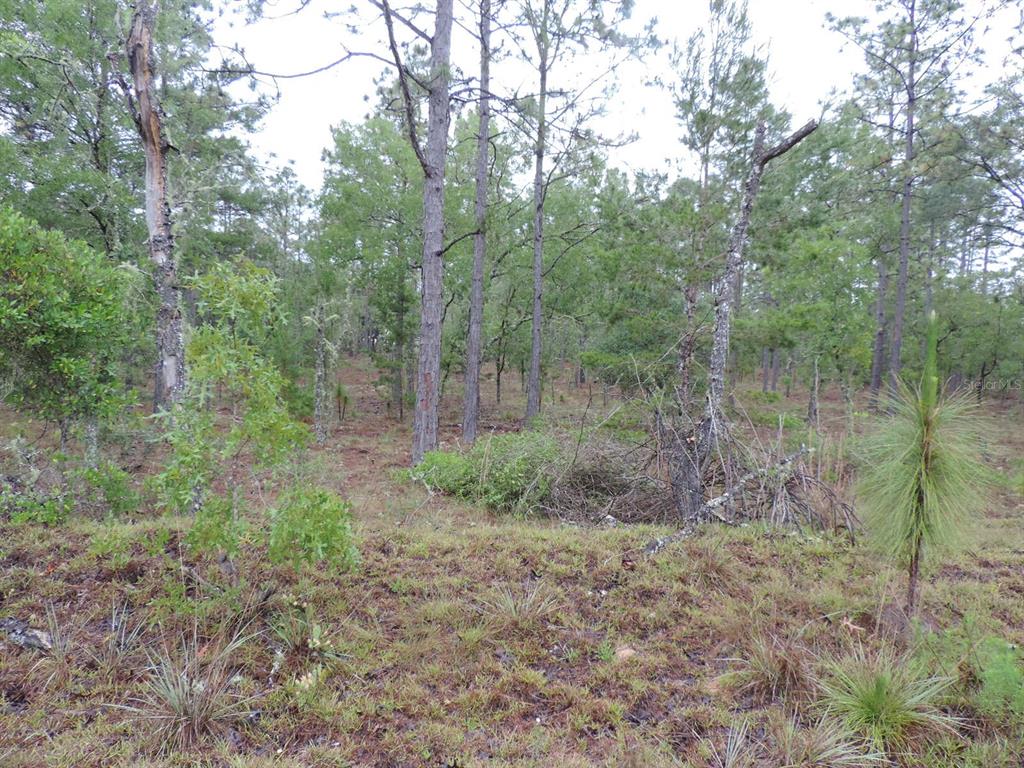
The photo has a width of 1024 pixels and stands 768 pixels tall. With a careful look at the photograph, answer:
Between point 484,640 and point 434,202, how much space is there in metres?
5.80

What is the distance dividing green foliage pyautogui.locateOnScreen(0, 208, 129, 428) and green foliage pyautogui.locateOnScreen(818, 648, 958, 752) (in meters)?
5.85

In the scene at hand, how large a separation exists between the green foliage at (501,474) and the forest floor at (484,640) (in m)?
2.04

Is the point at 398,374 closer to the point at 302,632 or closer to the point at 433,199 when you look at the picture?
the point at 433,199

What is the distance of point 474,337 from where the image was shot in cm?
1183

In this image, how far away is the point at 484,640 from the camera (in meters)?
2.97

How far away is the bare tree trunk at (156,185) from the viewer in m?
4.30

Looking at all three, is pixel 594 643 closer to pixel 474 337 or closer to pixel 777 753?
pixel 777 753

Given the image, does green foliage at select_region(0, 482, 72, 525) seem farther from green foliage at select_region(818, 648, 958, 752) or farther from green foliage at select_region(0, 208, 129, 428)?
green foliage at select_region(818, 648, 958, 752)

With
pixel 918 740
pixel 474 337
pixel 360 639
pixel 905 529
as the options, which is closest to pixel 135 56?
pixel 360 639

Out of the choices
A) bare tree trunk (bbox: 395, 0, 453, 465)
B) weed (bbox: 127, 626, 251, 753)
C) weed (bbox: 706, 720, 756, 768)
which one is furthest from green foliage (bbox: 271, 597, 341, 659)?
bare tree trunk (bbox: 395, 0, 453, 465)

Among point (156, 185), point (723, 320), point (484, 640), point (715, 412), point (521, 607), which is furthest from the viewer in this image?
point (723, 320)

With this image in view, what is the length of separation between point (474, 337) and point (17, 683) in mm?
9802

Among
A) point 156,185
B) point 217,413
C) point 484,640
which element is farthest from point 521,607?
point 156,185

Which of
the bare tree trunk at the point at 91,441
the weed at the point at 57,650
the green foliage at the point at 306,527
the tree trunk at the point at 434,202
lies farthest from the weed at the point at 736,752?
the tree trunk at the point at 434,202
